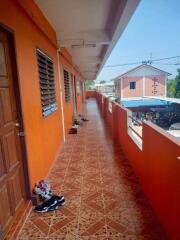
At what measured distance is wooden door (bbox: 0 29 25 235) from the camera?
1.86 m

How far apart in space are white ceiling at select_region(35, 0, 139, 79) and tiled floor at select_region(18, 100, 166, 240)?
2413 mm

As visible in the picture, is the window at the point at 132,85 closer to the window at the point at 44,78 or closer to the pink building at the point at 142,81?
the pink building at the point at 142,81

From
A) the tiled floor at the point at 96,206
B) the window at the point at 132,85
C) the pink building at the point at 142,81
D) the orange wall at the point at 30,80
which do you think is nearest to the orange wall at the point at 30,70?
the orange wall at the point at 30,80

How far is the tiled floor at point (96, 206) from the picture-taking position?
1911 mm

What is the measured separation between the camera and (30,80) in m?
2.62

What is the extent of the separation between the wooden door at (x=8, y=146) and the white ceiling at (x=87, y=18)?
4.12 feet

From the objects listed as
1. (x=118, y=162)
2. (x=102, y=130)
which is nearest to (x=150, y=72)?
(x=102, y=130)

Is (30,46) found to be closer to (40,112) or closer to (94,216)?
(40,112)

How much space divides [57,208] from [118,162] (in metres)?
1.66

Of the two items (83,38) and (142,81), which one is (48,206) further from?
(142,81)

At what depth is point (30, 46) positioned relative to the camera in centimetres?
263

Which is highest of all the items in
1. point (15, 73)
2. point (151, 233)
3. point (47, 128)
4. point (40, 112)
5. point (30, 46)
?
point (30, 46)

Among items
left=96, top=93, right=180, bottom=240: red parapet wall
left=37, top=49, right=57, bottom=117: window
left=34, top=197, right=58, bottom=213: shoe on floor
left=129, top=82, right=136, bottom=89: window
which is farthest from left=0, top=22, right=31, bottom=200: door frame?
left=129, top=82, right=136, bottom=89: window

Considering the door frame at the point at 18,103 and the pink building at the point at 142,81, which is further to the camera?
the pink building at the point at 142,81
